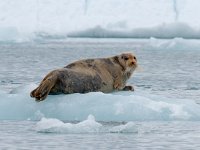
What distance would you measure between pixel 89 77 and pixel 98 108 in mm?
730

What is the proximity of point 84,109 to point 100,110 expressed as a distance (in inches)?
6.8

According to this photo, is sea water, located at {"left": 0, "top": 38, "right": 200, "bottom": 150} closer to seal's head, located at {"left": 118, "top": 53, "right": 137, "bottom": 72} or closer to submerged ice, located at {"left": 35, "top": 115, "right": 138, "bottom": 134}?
submerged ice, located at {"left": 35, "top": 115, "right": 138, "bottom": 134}

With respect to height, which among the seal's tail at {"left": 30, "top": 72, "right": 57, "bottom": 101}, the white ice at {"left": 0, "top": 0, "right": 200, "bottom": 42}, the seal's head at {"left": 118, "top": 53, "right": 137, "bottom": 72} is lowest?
the white ice at {"left": 0, "top": 0, "right": 200, "bottom": 42}

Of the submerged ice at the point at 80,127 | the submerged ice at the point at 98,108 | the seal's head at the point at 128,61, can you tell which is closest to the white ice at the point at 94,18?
the seal's head at the point at 128,61

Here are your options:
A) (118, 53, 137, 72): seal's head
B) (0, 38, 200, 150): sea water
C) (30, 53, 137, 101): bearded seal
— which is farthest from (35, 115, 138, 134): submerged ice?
(118, 53, 137, 72): seal's head

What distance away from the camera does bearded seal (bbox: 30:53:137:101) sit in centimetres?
986

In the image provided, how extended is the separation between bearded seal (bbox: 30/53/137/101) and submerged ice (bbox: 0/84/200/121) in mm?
154

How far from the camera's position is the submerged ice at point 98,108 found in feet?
31.6

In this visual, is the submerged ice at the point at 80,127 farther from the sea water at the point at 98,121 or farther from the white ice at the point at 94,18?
the white ice at the point at 94,18

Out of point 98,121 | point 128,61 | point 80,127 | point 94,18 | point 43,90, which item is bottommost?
point 94,18

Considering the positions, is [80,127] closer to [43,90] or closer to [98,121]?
[98,121]

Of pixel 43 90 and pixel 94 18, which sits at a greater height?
pixel 43 90

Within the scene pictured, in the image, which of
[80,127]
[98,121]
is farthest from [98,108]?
[80,127]

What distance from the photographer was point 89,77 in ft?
33.9
